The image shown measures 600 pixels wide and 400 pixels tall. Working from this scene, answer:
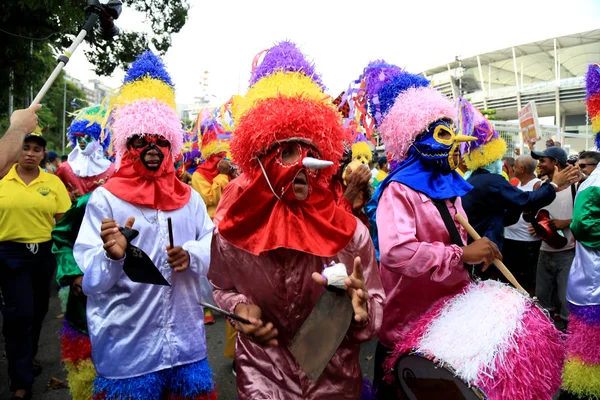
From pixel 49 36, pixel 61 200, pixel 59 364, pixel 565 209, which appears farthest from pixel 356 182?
pixel 49 36

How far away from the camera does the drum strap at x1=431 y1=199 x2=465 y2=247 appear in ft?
7.82

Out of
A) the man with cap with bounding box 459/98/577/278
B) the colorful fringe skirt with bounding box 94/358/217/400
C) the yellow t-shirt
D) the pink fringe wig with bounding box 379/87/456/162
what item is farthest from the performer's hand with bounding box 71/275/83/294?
the man with cap with bounding box 459/98/577/278

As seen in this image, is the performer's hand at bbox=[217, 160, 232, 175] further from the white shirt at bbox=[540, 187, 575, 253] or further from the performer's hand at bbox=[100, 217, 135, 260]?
the white shirt at bbox=[540, 187, 575, 253]

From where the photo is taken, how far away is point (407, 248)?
2.21m

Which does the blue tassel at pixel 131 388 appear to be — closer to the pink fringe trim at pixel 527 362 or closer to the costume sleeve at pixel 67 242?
the costume sleeve at pixel 67 242

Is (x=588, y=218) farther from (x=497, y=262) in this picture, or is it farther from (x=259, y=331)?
(x=259, y=331)

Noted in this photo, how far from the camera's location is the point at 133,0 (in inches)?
415

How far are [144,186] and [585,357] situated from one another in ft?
11.8

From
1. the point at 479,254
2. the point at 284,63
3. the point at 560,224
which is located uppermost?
the point at 284,63

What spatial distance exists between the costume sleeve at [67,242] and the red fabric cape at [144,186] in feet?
1.61

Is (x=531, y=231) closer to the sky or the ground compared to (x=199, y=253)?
closer to the ground

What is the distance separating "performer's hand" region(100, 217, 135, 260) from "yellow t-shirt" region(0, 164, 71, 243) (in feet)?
7.12

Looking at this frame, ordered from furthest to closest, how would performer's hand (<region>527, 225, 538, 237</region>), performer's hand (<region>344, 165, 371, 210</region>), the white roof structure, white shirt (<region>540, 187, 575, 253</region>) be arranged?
the white roof structure, performer's hand (<region>527, 225, 538, 237</region>), white shirt (<region>540, 187, 575, 253</region>), performer's hand (<region>344, 165, 371, 210</region>)

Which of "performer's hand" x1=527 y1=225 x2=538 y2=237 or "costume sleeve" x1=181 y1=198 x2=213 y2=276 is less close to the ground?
"costume sleeve" x1=181 y1=198 x2=213 y2=276
